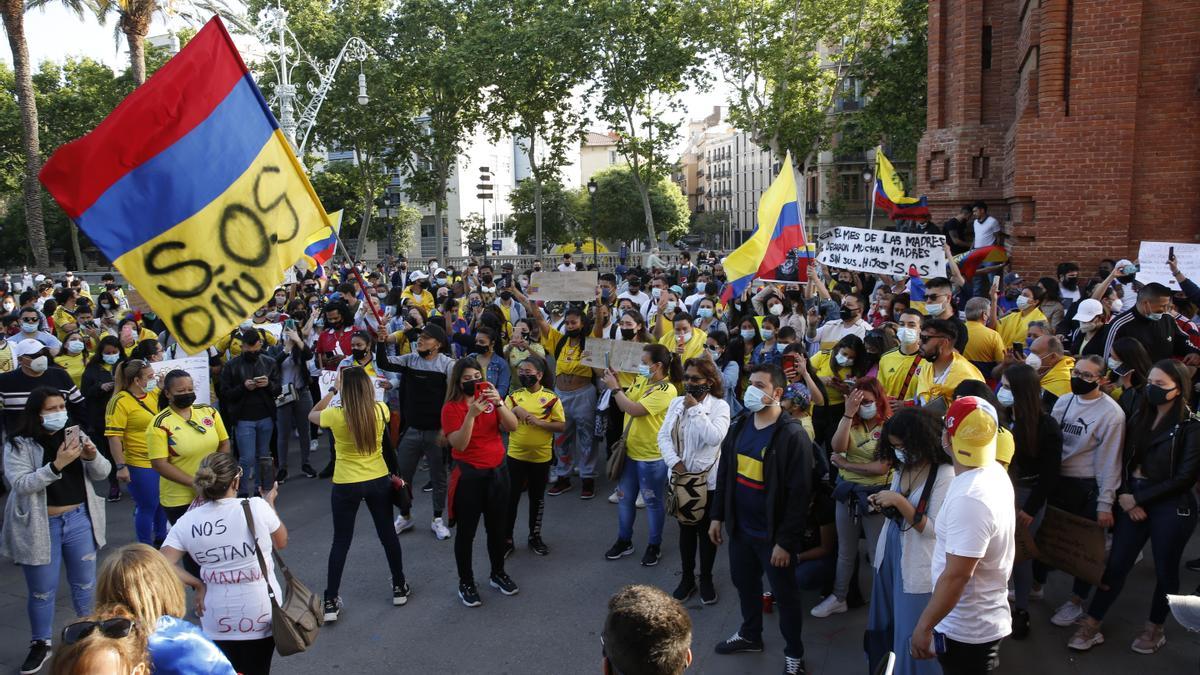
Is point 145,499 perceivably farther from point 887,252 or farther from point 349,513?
point 887,252

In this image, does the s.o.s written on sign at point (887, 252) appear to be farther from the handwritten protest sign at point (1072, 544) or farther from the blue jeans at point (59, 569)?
the blue jeans at point (59, 569)

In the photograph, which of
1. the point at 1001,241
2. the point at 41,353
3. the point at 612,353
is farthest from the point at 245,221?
the point at 1001,241

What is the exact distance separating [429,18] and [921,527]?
3796cm

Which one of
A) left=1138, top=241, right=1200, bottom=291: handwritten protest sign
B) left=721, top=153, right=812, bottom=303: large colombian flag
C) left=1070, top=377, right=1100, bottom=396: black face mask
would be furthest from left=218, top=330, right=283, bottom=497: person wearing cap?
left=1138, top=241, right=1200, bottom=291: handwritten protest sign

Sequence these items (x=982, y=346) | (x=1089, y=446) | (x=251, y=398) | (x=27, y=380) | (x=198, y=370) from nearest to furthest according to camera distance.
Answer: (x=1089, y=446), (x=198, y=370), (x=982, y=346), (x=27, y=380), (x=251, y=398)

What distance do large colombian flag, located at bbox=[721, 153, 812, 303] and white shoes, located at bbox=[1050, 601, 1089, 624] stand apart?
4815 mm

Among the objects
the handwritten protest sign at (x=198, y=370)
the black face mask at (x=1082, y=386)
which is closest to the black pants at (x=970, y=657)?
the black face mask at (x=1082, y=386)

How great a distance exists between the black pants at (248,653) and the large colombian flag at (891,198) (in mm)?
10866

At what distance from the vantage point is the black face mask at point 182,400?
239 inches

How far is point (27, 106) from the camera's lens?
81.7ft

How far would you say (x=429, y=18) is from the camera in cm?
3788

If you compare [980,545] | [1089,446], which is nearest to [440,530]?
[1089,446]

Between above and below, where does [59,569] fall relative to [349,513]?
below

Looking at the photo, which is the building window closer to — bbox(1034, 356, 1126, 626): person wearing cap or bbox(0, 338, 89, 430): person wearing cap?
bbox(1034, 356, 1126, 626): person wearing cap
